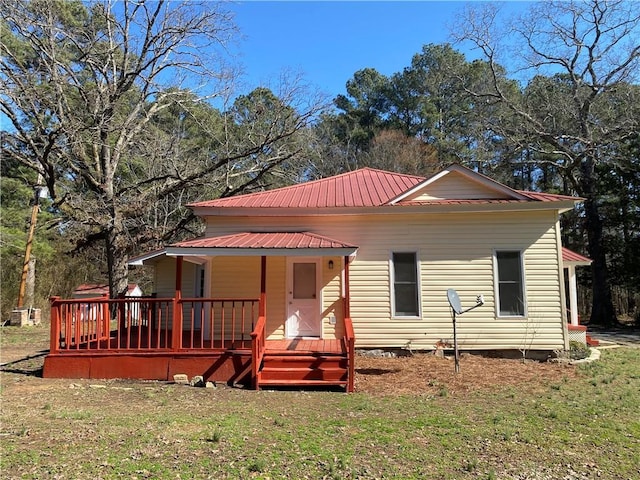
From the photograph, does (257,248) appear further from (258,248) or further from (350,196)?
(350,196)

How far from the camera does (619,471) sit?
4.21 meters

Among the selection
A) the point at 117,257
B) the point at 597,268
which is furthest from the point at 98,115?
the point at 597,268

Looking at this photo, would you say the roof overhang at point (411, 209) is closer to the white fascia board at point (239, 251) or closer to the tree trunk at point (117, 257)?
the white fascia board at point (239, 251)

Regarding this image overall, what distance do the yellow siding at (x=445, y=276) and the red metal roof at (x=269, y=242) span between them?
2.28 feet

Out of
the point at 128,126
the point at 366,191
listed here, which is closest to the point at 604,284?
the point at 366,191

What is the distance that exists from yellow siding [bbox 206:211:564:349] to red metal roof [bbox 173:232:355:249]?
696 millimetres

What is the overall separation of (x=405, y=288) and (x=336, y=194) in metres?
2.95

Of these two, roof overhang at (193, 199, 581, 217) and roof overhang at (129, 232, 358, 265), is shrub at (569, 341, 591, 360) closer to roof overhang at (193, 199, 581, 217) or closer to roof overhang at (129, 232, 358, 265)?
roof overhang at (193, 199, 581, 217)

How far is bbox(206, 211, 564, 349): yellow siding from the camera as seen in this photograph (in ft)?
32.3

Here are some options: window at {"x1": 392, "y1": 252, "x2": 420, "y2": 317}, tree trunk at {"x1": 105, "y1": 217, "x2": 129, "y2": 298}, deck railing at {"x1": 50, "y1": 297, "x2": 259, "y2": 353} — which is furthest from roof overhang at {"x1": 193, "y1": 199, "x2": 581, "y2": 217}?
tree trunk at {"x1": 105, "y1": 217, "x2": 129, "y2": 298}

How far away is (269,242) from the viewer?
29.1ft

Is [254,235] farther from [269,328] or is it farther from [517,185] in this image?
[517,185]

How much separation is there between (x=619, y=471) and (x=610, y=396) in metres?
3.15

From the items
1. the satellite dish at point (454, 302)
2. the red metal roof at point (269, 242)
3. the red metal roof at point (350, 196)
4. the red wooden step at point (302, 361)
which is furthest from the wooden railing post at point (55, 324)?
the satellite dish at point (454, 302)
